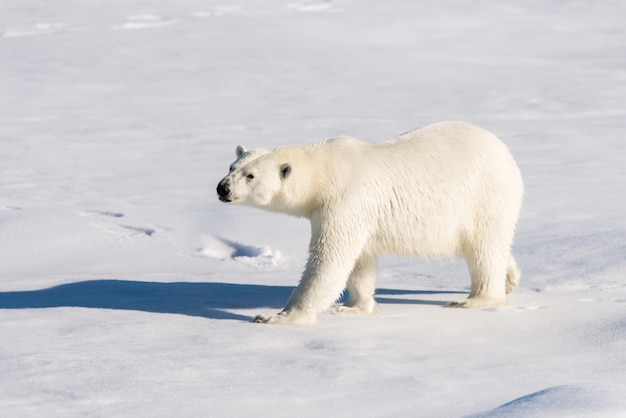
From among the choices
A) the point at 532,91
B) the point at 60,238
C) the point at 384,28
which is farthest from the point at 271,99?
the point at 60,238

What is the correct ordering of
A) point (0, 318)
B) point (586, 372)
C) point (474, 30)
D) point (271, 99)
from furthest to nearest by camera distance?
1. point (474, 30)
2. point (271, 99)
3. point (0, 318)
4. point (586, 372)

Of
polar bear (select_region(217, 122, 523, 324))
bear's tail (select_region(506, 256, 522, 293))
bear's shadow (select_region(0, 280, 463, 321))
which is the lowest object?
bear's shadow (select_region(0, 280, 463, 321))

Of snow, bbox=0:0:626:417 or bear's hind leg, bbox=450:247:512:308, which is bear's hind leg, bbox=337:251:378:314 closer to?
snow, bbox=0:0:626:417

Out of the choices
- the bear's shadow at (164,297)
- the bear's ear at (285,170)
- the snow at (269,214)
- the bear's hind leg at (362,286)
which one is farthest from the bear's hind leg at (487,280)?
→ the bear's ear at (285,170)

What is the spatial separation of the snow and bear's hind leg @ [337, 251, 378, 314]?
183mm

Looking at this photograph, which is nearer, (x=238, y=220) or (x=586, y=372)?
(x=586, y=372)

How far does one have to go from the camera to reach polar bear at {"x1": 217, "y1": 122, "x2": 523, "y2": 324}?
606cm

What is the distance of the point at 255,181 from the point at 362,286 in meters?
0.88

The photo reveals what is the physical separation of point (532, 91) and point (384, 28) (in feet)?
16.4

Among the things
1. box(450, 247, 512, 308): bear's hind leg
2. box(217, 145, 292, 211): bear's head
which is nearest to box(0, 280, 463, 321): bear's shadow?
box(450, 247, 512, 308): bear's hind leg

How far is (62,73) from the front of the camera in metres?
16.2

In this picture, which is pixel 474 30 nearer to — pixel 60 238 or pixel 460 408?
pixel 60 238

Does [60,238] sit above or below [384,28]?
below

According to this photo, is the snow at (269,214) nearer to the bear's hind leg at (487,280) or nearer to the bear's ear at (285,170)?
the bear's hind leg at (487,280)
